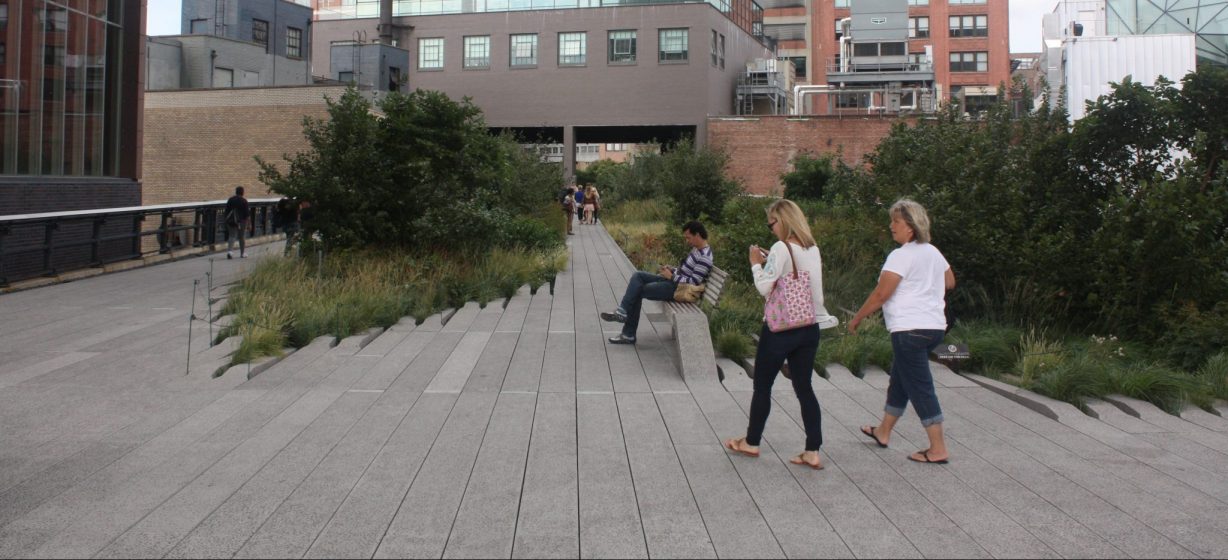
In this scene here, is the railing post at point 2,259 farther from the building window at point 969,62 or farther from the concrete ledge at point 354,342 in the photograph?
the building window at point 969,62

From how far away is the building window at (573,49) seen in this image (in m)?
52.8

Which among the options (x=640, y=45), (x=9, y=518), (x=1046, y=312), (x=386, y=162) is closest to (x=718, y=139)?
(x=640, y=45)

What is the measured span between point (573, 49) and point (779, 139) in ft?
39.0

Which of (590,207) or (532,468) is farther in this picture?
(590,207)

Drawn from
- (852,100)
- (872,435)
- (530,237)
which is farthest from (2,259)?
(852,100)

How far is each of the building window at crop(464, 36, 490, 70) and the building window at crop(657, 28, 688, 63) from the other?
9.12 meters

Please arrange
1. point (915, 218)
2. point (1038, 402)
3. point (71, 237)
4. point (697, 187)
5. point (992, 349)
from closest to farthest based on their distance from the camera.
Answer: point (915, 218) < point (1038, 402) < point (992, 349) < point (71, 237) < point (697, 187)

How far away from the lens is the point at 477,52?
5403 centimetres

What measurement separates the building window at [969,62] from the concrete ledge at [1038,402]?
8104 centimetres

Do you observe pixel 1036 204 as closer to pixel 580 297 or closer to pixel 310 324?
pixel 580 297

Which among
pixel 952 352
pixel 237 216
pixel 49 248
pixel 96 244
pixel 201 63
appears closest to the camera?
pixel 952 352

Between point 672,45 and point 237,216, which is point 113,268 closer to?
point 237,216

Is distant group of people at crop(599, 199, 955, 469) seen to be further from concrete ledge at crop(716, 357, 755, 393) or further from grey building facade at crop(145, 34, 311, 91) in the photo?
grey building facade at crop(145, 34, 311, 91)

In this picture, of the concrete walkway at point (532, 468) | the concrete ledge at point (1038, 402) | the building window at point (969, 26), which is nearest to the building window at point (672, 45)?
the building window at point (969, 26)
